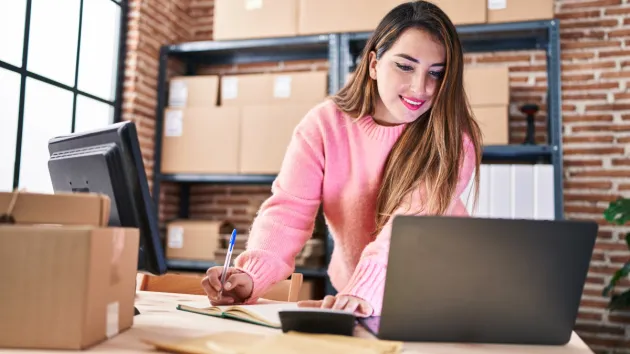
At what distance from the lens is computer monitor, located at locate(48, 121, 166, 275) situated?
0.99 meters

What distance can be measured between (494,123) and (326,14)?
1.07 m

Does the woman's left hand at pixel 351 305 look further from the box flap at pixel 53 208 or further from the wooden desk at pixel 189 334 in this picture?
the box flap at pixel 53 208

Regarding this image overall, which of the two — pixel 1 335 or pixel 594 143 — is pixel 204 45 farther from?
pixel 1 335

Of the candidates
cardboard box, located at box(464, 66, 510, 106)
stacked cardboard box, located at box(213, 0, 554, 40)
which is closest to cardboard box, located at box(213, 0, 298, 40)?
stacked cardboard box, located at box(213, 0, 554, 40)

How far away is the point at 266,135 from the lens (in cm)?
319

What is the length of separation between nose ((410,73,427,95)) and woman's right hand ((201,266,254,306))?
0.57 metres

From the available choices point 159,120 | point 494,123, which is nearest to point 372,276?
point 494,123

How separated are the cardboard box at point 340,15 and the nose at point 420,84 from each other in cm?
181

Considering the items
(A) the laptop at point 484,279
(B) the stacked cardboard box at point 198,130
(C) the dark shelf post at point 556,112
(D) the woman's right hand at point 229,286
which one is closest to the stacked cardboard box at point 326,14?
(C) the dark shelf post at point 556,112

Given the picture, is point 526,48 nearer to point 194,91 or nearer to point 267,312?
point 194,91

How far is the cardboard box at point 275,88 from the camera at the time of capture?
3.18 m

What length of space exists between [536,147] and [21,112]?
8.07 feet

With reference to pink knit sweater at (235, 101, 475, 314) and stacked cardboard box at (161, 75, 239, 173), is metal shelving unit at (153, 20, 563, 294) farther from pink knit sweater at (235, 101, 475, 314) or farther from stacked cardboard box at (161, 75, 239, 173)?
pink knit sweater at (235, 101, 475, 314)

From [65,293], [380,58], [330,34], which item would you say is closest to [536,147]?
[330,34]
